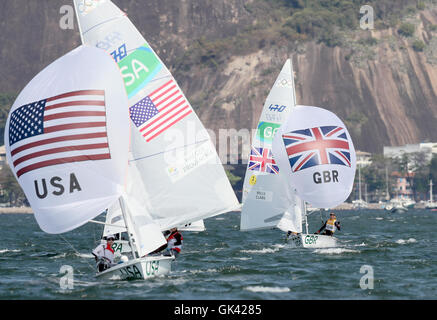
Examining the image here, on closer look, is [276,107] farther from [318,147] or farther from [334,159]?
[334,159]

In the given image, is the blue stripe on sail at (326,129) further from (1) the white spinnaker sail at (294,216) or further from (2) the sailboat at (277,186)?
(1) the white spinnaker sail at (294,216)

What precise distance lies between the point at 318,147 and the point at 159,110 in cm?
1130

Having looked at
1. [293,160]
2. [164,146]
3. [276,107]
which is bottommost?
[293,160]

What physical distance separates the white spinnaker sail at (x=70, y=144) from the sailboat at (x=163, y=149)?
3.74 meters

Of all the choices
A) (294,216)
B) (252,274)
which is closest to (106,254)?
(252,274)

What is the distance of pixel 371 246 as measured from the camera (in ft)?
134

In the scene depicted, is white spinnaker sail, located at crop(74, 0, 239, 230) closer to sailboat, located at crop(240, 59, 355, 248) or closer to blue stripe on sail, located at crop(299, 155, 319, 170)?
blue stripe on sail, located at crop(299, 155, 319, 170)

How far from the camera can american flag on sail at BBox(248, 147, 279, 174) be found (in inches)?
1660

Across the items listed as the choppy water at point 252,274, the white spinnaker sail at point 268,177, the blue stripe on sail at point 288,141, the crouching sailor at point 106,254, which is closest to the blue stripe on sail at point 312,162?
the blue stripe on sail at point 288,141

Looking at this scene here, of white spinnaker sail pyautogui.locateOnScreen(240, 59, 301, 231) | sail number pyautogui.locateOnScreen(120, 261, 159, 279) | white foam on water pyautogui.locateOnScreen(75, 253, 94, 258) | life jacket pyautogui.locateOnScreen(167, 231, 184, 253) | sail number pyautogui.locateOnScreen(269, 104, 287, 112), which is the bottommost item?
white foam on water pyautogui.locateOnScreen(75, 253, 94, 258)

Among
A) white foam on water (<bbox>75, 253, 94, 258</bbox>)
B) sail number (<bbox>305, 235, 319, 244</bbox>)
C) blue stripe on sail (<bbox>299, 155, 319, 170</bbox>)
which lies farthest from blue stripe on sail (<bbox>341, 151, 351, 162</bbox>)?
white foam on water (<bbox>75, 253, 94, 258</bbox>)

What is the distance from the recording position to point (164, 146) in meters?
27.4

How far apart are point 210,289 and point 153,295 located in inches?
89.1
